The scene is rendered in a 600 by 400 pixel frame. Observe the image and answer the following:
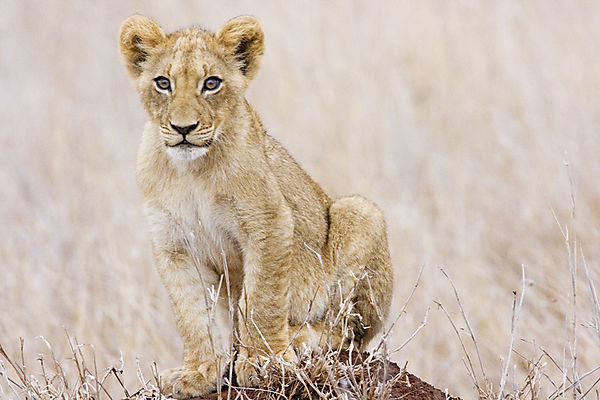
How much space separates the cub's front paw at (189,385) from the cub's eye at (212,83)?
5.19 ft

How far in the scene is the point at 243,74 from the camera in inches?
218

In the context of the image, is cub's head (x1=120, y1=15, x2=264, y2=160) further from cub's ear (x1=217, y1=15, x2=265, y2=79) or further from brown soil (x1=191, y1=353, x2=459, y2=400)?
brown soil (x1=191, y1=353, x2=459, y2=400)

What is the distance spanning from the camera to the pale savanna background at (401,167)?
1108 cm

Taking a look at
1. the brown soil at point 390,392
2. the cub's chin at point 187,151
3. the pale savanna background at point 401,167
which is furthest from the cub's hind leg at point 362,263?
the pale savanna background at point 401,167

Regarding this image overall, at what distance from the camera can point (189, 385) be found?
5258 millimetres

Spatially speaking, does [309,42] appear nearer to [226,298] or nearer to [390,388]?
[226,298]

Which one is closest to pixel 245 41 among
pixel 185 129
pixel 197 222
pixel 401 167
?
pixel 185 129

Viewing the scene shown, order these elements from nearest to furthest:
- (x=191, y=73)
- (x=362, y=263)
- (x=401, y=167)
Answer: (x=191, y=73)
(x=362, y=263)
(x=401, y=167)

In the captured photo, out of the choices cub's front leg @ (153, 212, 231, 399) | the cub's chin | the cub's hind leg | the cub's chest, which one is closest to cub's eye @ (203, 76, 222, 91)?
the cub's chin

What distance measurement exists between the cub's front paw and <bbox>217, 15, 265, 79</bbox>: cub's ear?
5.72 ft

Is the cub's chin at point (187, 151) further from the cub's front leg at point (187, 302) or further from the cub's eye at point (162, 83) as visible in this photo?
the cub's front leg at point (187, 302)

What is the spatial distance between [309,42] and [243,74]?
887cm

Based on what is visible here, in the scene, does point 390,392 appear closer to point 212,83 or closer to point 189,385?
point 189,385

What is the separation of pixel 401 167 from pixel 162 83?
8.51 meters
